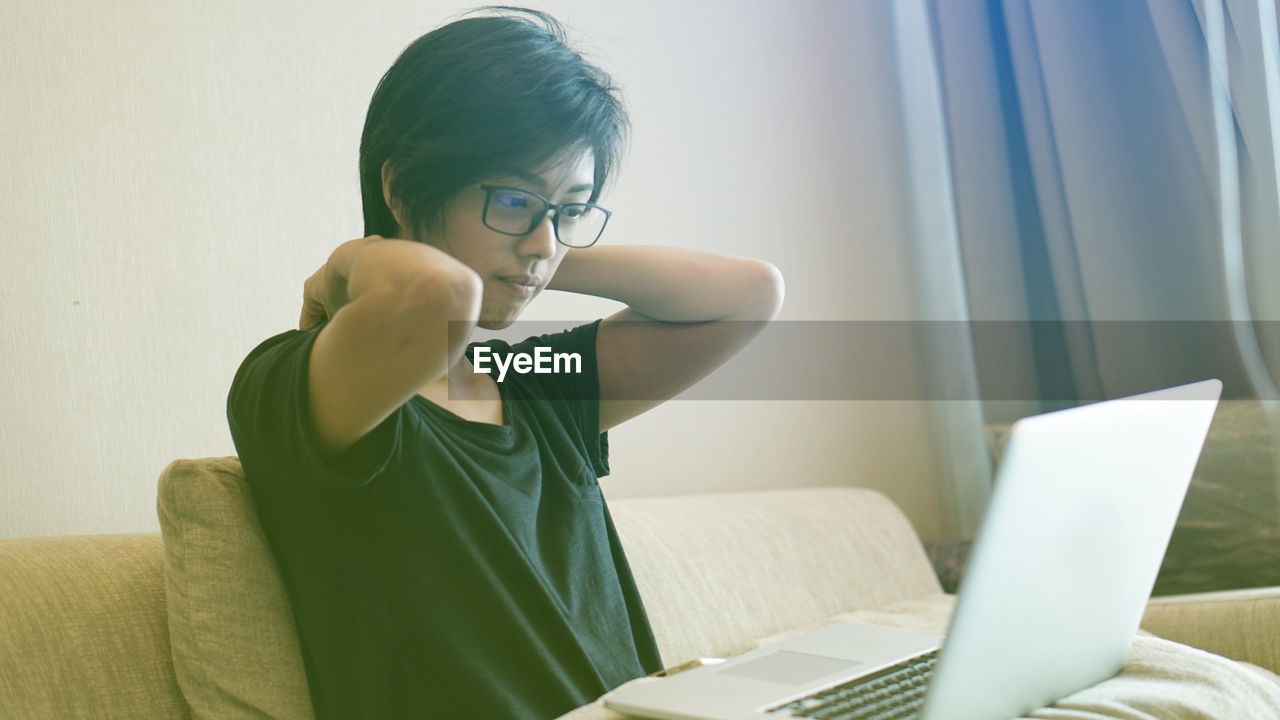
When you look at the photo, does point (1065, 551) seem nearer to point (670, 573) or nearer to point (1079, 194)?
point (670, 573)

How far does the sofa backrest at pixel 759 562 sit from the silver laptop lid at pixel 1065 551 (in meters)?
0.62

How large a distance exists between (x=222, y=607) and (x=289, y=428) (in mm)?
205

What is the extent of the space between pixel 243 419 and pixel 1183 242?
1543mm

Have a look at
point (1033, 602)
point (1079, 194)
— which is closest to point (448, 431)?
point (1033, 602)

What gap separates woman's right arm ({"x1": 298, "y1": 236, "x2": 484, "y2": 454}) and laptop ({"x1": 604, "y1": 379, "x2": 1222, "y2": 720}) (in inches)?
10.3

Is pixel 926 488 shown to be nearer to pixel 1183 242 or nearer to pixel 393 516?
pixel 1183 242

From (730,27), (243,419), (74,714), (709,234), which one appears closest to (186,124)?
(243,419)

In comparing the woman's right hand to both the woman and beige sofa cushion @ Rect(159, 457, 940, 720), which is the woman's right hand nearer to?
the woman

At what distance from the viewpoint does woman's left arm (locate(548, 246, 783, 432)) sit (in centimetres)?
114

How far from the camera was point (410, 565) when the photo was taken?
2.79ft

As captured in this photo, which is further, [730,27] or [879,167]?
[879,167]

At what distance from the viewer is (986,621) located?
0.63m

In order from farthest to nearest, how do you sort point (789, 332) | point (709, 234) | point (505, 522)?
1. point (789, 332)
2. point (709, 234)
3. point (505, 522)

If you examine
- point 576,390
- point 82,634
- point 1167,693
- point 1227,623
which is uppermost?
point 576,390
